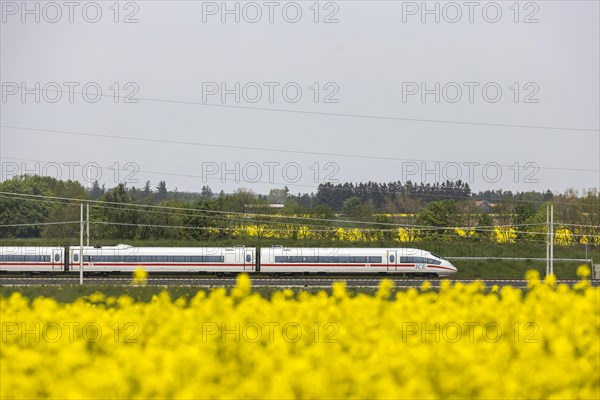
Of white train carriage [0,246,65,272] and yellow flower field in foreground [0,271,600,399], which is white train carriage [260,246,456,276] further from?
yellow flower field in foreground [0,271,600,399]

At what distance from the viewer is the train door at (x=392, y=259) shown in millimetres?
37938

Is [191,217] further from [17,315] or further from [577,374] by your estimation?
[577,374]

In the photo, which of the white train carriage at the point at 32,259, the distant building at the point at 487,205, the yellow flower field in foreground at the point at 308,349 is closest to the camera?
the yellow flower field in foreground at the point at 308,349

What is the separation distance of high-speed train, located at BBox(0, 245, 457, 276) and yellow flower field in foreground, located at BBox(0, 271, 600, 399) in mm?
23094

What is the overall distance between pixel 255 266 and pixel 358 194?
60.3 metres

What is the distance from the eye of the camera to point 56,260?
39.0m

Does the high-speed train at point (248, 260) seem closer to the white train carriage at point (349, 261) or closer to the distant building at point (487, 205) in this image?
the white train carriage at point (349, 261)

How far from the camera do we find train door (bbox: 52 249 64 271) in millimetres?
39031

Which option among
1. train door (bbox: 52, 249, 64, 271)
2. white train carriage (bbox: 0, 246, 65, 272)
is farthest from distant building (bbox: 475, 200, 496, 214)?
white train carriage (bbox: 0, 246, 65, 272)

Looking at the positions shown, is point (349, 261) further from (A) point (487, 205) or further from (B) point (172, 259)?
(A) point (487, 205)

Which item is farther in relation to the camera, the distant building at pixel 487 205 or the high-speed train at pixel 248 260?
the distant building at pixel 487 205

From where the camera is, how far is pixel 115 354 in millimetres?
9727

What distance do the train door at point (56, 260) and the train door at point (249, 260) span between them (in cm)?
883

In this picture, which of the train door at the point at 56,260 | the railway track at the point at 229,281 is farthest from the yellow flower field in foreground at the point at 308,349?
the train door at the point at 56,260
